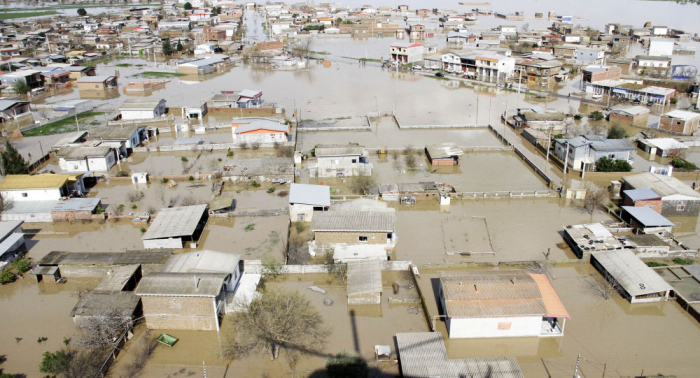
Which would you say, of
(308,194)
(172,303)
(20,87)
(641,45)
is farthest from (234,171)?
(641,45)

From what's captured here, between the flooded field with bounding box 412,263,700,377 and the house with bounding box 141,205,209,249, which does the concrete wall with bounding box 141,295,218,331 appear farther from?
the flooded field with bounding box 412,263,700,377

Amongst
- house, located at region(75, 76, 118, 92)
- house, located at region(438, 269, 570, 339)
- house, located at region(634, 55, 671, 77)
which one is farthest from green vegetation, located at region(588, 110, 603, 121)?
house, located at region(75, 76, 118, 92)

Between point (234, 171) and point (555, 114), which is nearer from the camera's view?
point (234, 171)

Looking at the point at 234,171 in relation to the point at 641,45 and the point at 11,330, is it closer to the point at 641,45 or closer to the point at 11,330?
the point at 11,330

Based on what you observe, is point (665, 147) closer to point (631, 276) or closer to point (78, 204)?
point (631, 276)

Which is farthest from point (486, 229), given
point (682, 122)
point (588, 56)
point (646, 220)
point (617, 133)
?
point (588, 56)

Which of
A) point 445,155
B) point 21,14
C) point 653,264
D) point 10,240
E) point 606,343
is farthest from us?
point 21,14
